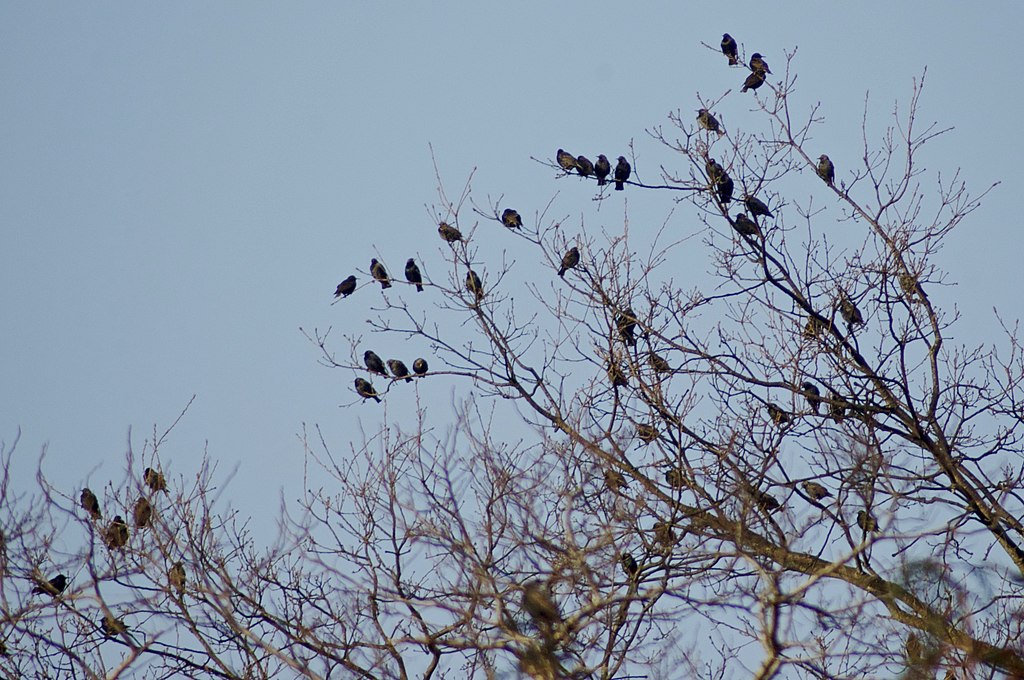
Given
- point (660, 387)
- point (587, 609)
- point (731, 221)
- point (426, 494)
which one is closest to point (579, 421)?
point (660, 387)

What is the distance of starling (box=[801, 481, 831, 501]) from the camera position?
765cm

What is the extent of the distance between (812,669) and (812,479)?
5.30ft

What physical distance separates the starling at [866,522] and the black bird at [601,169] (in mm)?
4170

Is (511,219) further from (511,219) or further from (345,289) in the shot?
(345,289)

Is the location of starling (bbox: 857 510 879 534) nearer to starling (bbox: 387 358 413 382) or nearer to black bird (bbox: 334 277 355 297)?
starling (bbox: 387 358 413 382)

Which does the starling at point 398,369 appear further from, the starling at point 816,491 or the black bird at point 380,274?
the starling at point 816,491

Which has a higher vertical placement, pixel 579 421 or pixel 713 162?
pixel 713 162

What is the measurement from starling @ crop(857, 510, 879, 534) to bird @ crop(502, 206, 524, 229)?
3693 mm

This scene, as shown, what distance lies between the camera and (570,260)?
8.52 meters

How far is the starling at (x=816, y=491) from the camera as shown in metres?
7.65

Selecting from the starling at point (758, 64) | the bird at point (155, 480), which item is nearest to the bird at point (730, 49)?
the starling at point (758, 64)

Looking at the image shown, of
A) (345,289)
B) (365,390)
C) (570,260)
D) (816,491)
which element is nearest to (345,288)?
(345,289)

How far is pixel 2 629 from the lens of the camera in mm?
6719

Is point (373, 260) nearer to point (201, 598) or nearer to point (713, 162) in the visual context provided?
point (713, 162)
